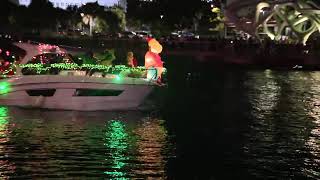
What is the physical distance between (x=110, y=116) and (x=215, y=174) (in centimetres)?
825

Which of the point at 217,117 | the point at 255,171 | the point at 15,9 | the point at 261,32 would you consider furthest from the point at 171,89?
the point at 15,9

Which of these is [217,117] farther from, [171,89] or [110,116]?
[171,89]

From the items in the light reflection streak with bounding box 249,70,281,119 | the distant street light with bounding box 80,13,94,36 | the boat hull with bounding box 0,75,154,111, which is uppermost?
the distant street light with bounding box 80,13,94,36

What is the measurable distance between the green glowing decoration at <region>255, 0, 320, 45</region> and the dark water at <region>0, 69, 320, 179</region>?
38834 mm

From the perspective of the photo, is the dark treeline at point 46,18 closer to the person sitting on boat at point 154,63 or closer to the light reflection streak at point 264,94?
the light reflection streak at point 264,94

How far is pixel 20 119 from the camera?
20234 mm

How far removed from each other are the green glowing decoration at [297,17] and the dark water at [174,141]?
1529 inches

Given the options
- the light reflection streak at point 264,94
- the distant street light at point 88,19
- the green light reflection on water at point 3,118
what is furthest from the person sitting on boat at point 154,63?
the distant street light at point 88,19

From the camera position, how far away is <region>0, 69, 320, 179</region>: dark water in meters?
13.5

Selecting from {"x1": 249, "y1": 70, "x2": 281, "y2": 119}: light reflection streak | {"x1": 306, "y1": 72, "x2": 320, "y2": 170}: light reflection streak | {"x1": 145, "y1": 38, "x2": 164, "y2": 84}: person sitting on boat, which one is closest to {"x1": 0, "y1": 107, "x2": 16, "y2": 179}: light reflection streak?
{"x1": 145, "y1": 38, "x2": 164, "y2": 84}: person sitting on boat

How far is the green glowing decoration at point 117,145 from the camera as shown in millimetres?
13346

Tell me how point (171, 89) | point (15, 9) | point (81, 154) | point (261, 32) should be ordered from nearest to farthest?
point (81, 154) → point (171, 89) → point (261, 32) → point (15, 9)

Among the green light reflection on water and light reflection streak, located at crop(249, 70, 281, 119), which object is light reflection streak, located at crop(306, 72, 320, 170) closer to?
light reflection streak, located at crop(249, 70, 281, 119)

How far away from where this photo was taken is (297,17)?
Answer: 2623 inches
